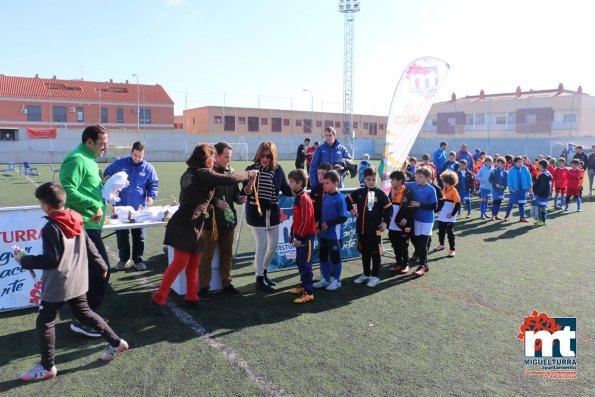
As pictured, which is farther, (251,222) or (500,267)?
(500,267)

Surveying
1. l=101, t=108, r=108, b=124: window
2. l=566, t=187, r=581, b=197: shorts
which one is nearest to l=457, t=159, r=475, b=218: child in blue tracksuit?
l=566, t=187, r=581, b=197: shorts

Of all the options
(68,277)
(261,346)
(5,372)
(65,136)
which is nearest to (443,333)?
(261,346)

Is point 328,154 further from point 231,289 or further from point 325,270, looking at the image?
point 231,289

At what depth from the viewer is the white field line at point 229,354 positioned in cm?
346

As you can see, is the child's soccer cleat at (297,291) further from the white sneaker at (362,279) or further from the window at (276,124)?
the window at (276,124)

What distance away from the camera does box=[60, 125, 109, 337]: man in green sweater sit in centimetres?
410

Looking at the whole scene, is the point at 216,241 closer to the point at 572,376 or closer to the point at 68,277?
the point at 68,277

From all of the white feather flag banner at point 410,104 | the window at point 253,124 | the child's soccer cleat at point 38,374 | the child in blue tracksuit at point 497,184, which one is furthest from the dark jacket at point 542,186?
the window at point 253,124

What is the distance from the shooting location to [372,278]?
20.1 ft

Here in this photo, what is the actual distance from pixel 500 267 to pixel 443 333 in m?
3.09

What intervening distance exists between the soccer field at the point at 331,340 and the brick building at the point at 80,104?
47603 mm

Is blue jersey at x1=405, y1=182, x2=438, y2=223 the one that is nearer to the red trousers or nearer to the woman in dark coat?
the woman in dark coat

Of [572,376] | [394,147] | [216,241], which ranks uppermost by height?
[394,147]

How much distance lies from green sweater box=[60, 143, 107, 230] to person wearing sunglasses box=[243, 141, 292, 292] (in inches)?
70.1
